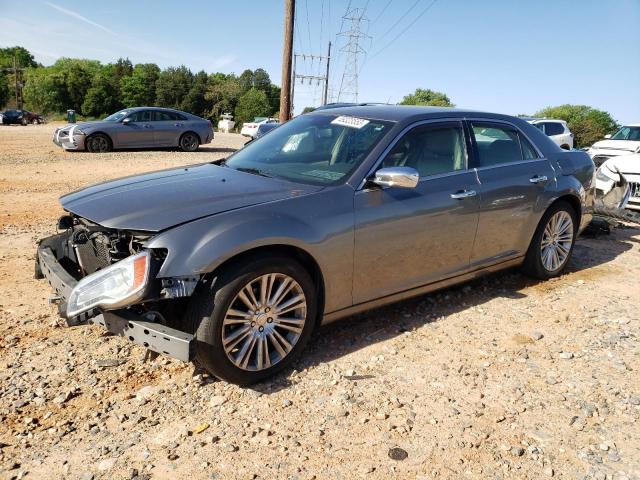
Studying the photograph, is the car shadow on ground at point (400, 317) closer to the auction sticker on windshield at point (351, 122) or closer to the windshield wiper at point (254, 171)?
the windshield wiper at point (254, 171)

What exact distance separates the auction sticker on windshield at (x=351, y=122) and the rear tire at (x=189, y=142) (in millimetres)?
14726

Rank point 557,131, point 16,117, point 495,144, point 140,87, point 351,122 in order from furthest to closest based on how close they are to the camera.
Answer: point 140,87
point 16,117
point 557,131
point 495,144
point 351,122

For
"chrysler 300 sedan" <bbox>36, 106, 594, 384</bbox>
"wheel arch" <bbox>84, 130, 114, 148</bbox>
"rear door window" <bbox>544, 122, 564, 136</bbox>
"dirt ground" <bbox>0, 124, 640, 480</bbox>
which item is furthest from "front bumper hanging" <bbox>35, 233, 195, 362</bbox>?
"rear door window" <bbox>544, 122, 564, 136</bbox>

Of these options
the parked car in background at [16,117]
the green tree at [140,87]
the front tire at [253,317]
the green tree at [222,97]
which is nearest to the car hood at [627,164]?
the front tire at [253,317]

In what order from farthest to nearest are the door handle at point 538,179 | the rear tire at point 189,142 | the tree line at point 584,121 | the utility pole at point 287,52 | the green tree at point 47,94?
the green tree at point 47,94 < the tree line at point 584,121 < the rear tire at point 189,142 < the utility pole at point 287,52 < the door handle at point 538,179

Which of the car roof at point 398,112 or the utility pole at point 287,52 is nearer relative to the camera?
the car roof at point 398,112

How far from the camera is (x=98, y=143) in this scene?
1617 cm

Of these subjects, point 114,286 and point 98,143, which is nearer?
point 114,286

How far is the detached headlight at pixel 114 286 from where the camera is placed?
9.16ft

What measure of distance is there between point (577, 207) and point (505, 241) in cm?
128

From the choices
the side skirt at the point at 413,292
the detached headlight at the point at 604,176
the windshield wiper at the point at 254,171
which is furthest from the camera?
the detached headlight at the point at 604,176

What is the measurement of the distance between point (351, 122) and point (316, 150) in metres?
0.37

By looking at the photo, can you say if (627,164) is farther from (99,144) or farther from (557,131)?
(99,144)

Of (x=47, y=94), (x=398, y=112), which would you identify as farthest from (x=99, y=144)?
(x=47, y=94)
